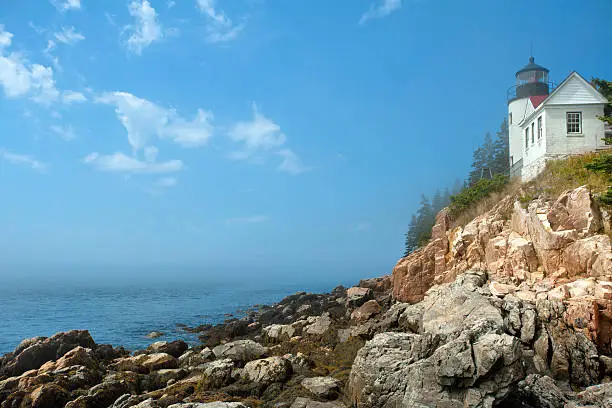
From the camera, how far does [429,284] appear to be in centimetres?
2577

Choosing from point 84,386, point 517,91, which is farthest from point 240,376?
point 517,91

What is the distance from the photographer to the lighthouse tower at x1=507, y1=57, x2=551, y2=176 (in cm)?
3594

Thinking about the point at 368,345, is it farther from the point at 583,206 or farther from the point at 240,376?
the point at 583,206

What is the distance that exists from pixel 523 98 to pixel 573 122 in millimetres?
10714

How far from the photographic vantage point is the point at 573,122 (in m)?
27.7

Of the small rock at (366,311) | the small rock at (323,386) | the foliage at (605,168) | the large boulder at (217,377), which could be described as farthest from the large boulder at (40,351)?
the foliage at (605,168)

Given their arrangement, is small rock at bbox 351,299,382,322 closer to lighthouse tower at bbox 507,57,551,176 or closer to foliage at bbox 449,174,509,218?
foliage at bbox 449,174,509,218

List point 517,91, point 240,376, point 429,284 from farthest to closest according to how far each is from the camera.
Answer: point 517,91 < point 429,284 < point 240,376

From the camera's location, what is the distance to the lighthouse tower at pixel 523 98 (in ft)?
118

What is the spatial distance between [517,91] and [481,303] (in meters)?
30.0

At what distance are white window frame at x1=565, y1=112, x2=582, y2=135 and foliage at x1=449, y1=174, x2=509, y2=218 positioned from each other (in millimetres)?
4919

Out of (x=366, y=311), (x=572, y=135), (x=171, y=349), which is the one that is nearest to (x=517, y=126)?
(x=572, y=135)

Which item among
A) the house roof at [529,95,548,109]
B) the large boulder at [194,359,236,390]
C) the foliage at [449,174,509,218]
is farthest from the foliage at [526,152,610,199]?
the large boulder at [194,359,236,390]

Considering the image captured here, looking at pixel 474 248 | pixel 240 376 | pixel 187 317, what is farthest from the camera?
pixel 187 317
